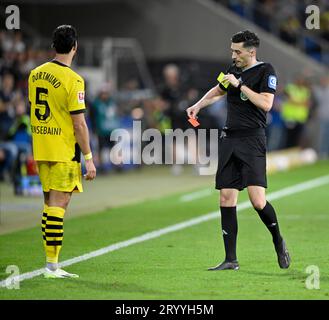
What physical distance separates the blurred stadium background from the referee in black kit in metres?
10.6

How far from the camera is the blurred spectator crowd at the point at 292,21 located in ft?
109

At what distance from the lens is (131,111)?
1042 inches

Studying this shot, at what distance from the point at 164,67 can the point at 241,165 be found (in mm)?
21102

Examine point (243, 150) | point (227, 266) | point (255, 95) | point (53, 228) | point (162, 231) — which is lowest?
point (162, 231)

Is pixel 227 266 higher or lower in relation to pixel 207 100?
lower

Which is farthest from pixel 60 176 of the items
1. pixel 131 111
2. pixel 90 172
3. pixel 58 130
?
pixel 131 111

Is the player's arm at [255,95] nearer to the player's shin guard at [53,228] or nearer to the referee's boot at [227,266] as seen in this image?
the referee's boot at [227,266]

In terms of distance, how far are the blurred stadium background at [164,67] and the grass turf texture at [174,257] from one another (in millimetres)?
5521

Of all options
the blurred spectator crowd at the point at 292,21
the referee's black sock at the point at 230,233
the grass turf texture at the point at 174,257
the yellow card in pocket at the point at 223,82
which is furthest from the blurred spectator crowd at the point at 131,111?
the yellow card in pocket at the point at 223,82

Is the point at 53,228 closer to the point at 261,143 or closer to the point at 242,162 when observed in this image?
the point at 242,162

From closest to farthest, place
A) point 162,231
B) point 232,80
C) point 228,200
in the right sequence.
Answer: point 232,80
point 228,200
point 162,231
